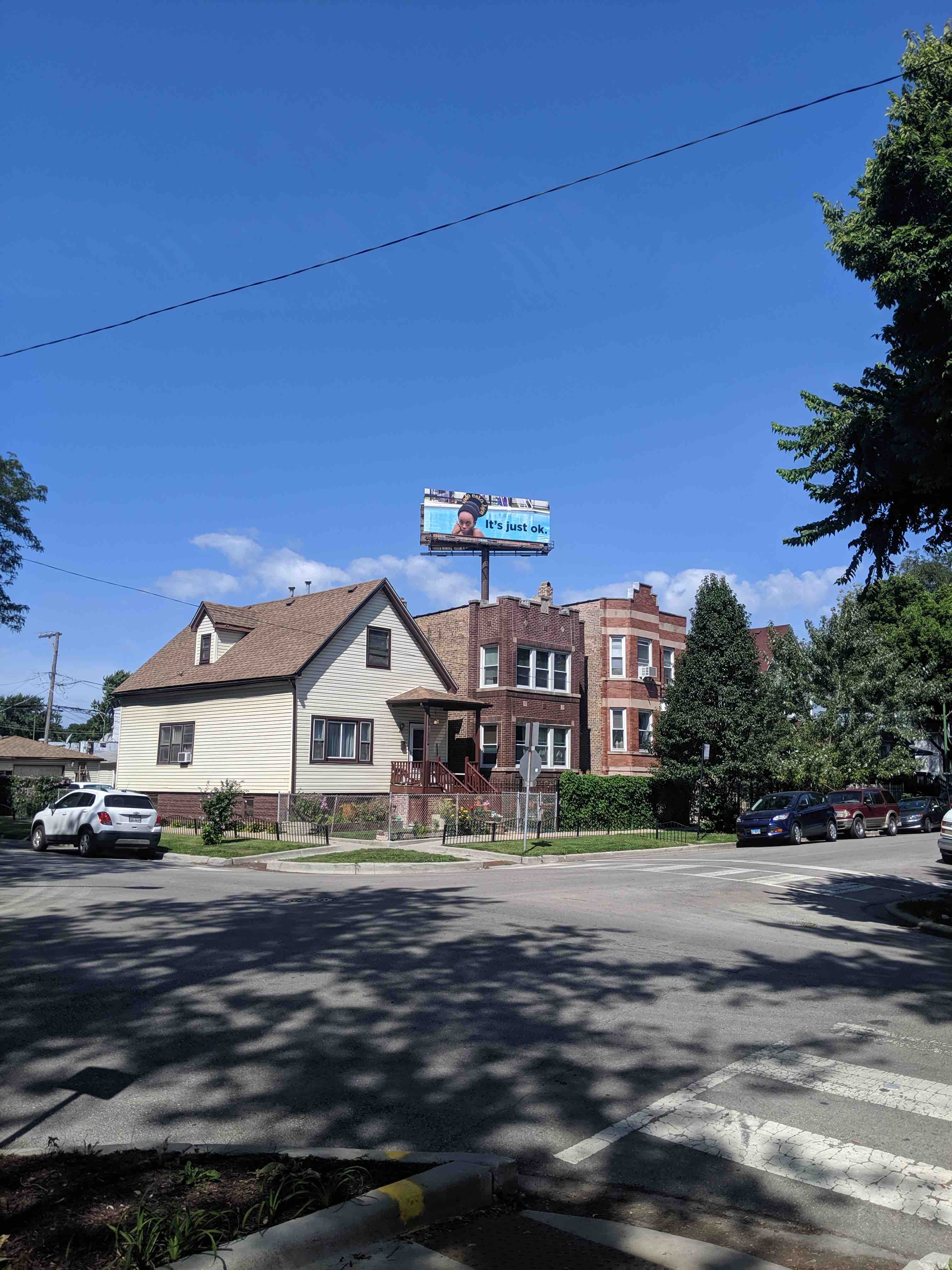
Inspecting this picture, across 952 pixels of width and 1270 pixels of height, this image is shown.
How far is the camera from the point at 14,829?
31.2 metres

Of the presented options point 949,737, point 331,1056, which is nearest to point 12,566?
point 331,1056

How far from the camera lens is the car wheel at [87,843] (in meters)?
23.8

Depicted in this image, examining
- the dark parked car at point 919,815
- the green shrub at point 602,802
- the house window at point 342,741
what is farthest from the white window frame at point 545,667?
the dark parked car at point 919,815

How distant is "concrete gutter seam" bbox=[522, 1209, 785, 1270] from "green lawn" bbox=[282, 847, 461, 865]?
59.8ft

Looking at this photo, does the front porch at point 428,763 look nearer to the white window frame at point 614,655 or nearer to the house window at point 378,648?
the house window at point 378,648

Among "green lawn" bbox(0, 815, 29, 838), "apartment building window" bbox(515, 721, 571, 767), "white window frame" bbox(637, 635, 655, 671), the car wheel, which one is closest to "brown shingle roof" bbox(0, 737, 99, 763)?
"green lawn" bbox(0, 815, 29, 838)

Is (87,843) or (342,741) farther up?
(342,741)

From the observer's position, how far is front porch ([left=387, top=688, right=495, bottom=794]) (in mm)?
33906

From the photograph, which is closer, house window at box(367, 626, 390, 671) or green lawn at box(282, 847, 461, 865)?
green lawn at box(282, 847, 461, 865)

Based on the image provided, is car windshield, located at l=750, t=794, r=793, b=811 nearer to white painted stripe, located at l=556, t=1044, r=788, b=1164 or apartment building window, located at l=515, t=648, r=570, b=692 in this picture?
apartment building window, located at l=515, t=648, r=570, b=692

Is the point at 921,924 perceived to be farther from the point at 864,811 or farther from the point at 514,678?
the point at 514,678

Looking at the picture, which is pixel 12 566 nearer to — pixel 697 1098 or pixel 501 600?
pixel 501 600

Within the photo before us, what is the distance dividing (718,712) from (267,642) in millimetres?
17493

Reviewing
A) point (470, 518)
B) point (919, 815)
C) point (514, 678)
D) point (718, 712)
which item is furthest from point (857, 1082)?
point (470, 518)
